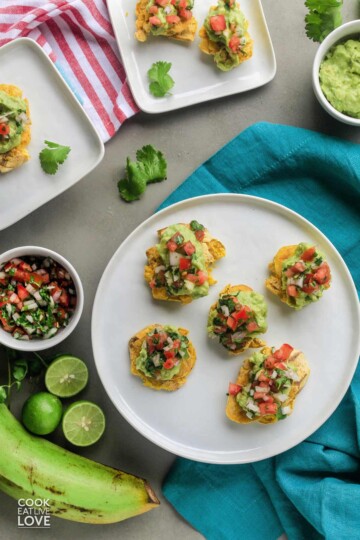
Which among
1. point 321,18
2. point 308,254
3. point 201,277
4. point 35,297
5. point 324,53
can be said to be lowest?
point 308,254

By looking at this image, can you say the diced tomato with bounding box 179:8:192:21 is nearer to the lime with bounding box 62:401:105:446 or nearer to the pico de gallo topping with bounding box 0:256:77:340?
the pico de gallo topping with bounding box 0:256:77:340

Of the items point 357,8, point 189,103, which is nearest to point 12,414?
point 189,103

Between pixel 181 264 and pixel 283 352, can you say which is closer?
pixel 181 264

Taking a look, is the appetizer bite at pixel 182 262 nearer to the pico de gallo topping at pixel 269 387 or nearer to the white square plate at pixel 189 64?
the pico de gallo topping at pixel 269 387

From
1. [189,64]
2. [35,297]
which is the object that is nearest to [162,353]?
[35,297]

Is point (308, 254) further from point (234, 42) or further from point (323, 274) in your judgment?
point (234, 42)

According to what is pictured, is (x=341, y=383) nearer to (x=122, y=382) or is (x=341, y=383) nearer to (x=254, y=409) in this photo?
(x=254, y=409)

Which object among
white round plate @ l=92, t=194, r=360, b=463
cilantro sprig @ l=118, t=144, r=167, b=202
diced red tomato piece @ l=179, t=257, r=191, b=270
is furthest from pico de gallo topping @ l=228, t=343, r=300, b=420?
cilantro sprig @ l=118, t=144, r=167, b=202
